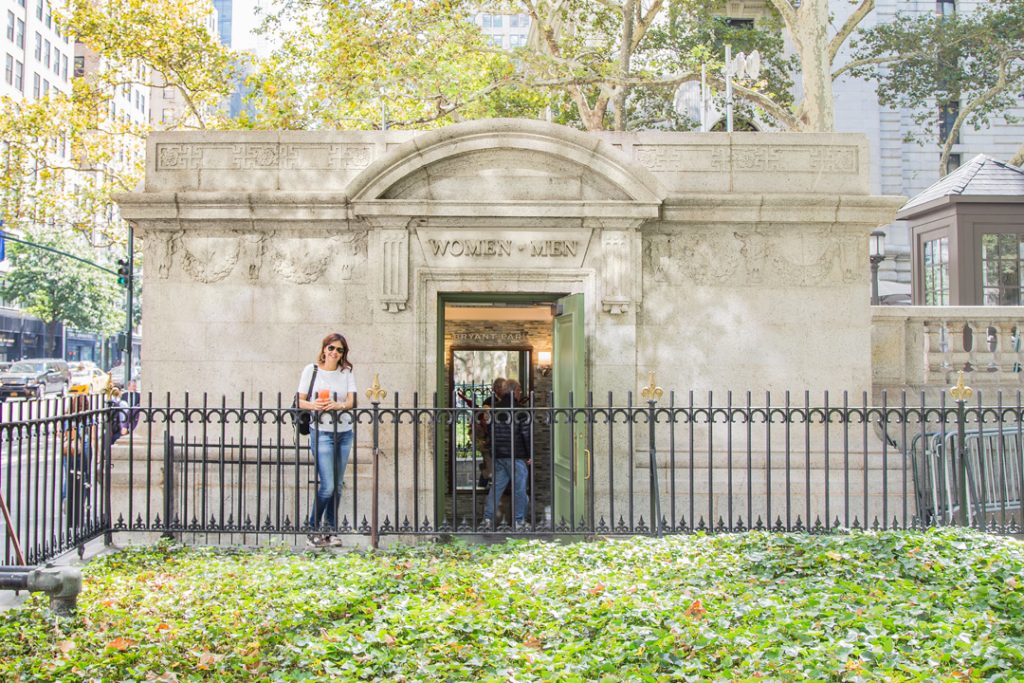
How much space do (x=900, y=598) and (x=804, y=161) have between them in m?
5.44

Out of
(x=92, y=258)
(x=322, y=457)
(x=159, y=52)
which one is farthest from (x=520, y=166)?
(x=92, y=258)

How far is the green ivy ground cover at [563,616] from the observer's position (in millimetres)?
4828

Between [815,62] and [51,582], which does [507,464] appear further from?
[815,62]

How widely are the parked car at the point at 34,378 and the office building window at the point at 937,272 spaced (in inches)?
1134

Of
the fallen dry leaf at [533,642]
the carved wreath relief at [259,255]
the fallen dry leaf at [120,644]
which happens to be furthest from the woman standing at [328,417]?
the fallen dry leaf at [533,642]

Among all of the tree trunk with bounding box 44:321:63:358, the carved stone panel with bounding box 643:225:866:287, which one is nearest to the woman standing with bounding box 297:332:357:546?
the carved stone panel with bounding box 643:225:866:287

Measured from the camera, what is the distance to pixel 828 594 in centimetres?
600

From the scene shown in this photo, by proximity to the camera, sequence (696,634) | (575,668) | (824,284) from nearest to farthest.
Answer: (575,668) → (696,634) → (824,284)

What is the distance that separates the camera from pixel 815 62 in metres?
16.9

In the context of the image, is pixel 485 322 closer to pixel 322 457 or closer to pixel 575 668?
pixel 322 457

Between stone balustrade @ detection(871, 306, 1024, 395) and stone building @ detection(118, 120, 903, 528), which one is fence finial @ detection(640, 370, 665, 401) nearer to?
stone building @ detection(118, 120, 903, 528)

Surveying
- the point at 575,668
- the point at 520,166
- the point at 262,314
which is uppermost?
the point at 520,166

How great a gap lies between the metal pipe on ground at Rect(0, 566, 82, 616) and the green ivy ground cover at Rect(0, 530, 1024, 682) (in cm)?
14

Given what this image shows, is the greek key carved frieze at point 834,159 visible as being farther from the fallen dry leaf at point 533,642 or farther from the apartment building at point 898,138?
the apartment building at point 898,138
